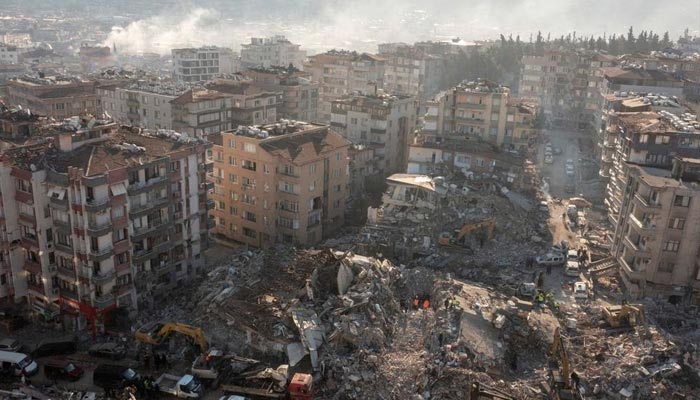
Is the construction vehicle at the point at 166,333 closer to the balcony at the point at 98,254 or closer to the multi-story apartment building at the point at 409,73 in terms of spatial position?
the balcony at the point at 98,254

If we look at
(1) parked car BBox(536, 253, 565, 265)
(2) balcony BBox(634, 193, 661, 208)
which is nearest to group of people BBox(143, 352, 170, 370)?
(1) parked car BBox(536, 253, 565, 265)

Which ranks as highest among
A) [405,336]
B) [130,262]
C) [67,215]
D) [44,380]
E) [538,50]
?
[538,50]

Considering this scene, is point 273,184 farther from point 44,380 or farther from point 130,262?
point 44,380

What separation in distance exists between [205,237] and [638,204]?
33390mm

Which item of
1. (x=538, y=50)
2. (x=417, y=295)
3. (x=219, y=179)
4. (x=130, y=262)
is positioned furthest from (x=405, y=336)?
(x=538, y=50)

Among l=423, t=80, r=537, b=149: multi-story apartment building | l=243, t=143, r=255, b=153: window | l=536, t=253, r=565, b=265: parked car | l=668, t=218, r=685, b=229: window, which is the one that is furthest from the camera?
l=423, t=80, r=537, b=149: multi-story apartment building

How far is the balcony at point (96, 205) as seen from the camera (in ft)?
125

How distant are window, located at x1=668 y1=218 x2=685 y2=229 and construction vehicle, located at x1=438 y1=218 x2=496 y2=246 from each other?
14471mm

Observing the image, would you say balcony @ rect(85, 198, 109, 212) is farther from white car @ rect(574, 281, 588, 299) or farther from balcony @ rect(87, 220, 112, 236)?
white car @ rect(574, 281, 588, 299)

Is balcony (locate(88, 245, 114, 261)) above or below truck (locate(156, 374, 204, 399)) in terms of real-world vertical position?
above

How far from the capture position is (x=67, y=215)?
39375mm

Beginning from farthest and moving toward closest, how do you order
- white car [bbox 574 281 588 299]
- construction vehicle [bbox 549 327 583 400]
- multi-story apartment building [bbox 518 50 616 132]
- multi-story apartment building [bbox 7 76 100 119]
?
1. multi-story apartment building [bbox 518 50 616 132]
2. multi-story apartment building [bbox 7 76 100 119]
3. white car [bbox 574 281 588 299]
4. construction vehicle [bbox 549 327 583 400]

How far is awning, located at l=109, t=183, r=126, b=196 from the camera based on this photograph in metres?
39.1

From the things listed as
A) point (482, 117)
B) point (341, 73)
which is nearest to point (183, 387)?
point (482, 117)
